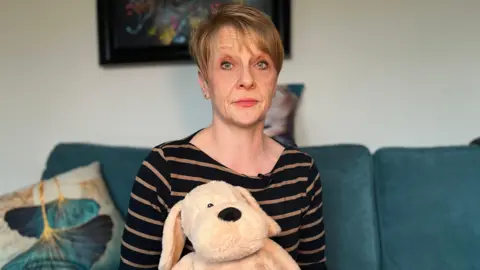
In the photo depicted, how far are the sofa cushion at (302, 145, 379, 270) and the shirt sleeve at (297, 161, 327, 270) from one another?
0.24 meters

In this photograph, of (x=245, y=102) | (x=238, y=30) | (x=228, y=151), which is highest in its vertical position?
(x=238, y=30)

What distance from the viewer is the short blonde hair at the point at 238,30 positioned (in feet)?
3.23

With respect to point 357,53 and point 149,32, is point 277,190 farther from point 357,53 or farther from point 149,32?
point 149,32

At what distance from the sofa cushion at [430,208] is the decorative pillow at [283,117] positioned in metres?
0.31

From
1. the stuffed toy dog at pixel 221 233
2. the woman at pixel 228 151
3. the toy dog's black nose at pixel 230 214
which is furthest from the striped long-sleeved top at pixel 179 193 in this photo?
the toy dog's black nose at pixel 230 214

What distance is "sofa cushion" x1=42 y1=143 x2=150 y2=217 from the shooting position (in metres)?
1.52

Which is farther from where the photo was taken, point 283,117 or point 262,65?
point 283,117

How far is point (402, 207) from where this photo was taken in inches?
54.4

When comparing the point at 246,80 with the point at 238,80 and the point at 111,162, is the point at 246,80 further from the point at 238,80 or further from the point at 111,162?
the point at 111,162

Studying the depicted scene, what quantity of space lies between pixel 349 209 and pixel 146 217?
646 millimetres

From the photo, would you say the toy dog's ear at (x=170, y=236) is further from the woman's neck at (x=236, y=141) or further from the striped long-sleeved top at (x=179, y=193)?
the woman's neck at (x=236, y=141)

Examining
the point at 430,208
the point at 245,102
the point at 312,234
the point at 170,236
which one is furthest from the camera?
the point at 430,208

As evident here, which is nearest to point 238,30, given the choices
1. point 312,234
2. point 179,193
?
point 179,193

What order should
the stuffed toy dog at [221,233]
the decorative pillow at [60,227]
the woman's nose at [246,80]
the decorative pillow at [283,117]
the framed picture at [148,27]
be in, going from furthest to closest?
the framed picture at [148,27], the decorative pillow at [283,117], the decorative pillow at [60,227], the woman's nose at [246,80], the stuffed toy dog at [221,233]
